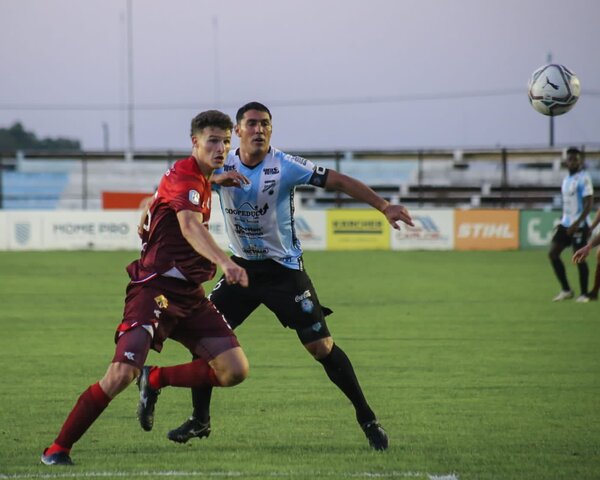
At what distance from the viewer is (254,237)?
26.5 ft

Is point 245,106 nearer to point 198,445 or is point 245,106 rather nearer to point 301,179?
point 301,179

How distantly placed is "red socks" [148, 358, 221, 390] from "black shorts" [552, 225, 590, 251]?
12185 millimetres

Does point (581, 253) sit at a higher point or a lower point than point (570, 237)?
higher

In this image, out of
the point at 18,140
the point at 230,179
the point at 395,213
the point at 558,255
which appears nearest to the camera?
the point at 395,213

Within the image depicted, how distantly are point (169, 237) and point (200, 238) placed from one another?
49cm

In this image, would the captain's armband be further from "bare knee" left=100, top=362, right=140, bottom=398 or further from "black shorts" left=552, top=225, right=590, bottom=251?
"black shorts" left=552, top=225, right=590, bottom=251

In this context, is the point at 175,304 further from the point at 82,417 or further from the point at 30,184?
the point at 30,184

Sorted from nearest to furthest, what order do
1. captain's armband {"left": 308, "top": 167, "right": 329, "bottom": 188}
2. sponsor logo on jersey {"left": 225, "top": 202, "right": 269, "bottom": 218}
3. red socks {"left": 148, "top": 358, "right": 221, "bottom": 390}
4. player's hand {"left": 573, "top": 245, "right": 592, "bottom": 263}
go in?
red socks {"left": 148, "top": 358, "right": 221, "bottom": 390}, captain's armband {"left": 308, "top": 167, "right": 329, "bottom": 188}, sponsor logo on jersey {"left": 225, "top": 202, "right": 269, "bottom": 218}, player's hand {"left": 573, "top": 245, "right": 592, "bottom": 263}

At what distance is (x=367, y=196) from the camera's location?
7559 millimetres

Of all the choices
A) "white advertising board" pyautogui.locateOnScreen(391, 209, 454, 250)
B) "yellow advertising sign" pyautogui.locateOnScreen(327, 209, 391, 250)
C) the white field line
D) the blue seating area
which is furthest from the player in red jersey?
the blue seating area

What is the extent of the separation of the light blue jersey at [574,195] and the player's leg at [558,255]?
18 centimetres

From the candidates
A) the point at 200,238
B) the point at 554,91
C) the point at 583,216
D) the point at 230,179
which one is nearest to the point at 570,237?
the point at 583,216

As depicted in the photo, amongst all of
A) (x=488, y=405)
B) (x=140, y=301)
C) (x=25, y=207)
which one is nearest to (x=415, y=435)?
(x=488, y=405)

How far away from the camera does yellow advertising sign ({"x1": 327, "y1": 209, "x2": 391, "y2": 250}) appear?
3484 cm
